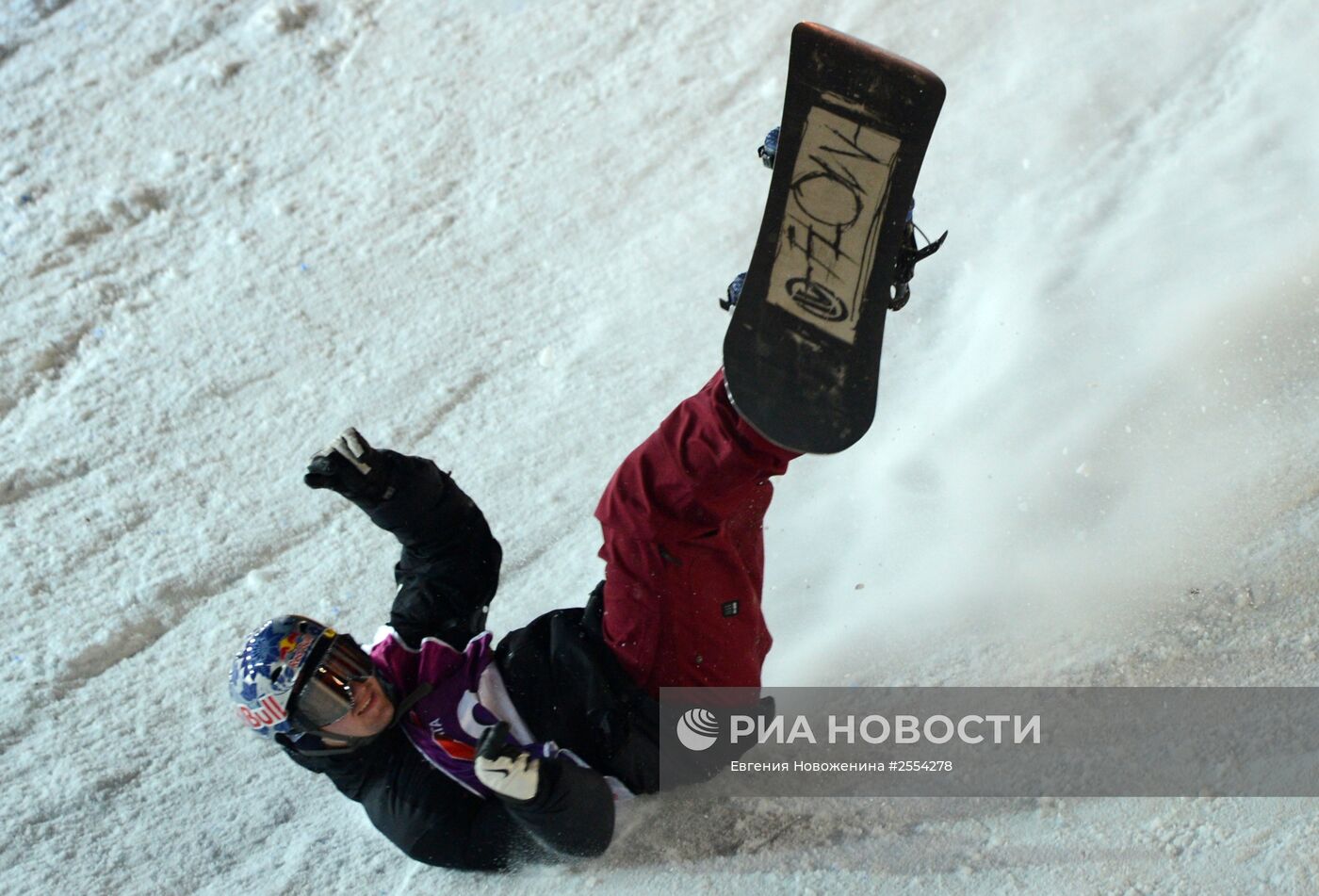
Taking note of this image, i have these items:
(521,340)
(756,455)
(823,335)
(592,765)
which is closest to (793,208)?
(823,335)

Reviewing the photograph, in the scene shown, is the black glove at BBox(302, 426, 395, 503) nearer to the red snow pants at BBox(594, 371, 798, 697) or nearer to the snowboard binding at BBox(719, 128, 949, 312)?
the red snow pants at BBox(594, 371, 798, 697)

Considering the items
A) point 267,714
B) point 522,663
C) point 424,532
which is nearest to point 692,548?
point 522,663

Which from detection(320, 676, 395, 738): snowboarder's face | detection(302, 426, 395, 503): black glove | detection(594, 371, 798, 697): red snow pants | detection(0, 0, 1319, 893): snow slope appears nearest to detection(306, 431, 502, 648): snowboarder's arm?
detection(302, 426, 395, 503): black glove

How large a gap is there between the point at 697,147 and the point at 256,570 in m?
1.78

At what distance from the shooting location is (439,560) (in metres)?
2.02

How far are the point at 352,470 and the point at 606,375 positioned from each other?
47.0 inches

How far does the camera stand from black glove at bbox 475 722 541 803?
1677 mm

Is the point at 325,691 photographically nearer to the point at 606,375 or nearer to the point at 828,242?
the point at 828,242

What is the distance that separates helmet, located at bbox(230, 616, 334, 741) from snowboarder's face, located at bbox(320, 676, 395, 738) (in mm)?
72

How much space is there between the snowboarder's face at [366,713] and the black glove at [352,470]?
31 centimetres

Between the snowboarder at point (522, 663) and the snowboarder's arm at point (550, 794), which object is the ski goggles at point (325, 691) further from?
the snowboarder's arm at point (550, 794)

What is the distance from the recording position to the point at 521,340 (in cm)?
306

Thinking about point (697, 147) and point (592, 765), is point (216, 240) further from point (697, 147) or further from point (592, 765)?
point (592, 765)

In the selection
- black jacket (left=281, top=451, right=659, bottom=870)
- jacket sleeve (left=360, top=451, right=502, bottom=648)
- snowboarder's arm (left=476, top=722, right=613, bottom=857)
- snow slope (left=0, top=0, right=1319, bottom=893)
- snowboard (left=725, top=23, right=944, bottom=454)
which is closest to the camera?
snowboard (left=725, top=23, right=944, bottom=454)
